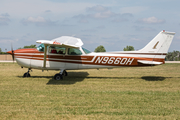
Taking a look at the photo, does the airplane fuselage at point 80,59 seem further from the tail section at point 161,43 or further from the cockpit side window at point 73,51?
the tail section at point 161,43

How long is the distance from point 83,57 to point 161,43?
190 inches

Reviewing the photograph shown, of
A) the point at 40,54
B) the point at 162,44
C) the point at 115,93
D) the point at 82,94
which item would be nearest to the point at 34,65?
the point at 40,54

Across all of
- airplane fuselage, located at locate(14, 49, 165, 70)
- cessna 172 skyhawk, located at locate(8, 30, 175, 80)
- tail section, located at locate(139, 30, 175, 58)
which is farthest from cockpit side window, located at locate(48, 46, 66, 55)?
tail section, located at locate(139, 30, 175, 58)

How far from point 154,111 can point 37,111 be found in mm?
3301

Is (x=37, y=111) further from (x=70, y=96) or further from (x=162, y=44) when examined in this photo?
(x=162, y=44)

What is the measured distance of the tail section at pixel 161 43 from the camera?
1130 centimetres

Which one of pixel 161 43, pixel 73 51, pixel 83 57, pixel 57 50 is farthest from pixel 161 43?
pixel 57 50

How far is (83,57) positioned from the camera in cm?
1177

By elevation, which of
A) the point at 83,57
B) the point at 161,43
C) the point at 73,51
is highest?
the point at 161,43

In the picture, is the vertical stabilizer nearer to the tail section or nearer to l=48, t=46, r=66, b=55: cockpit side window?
the tail section

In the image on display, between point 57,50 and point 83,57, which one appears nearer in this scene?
point 57,50

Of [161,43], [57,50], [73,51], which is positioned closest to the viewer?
[161,43]

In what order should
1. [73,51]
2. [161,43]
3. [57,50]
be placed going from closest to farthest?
[161,43] < [57,50] < [73,51]

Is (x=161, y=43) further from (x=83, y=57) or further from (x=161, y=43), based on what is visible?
(x=83, y=57)
